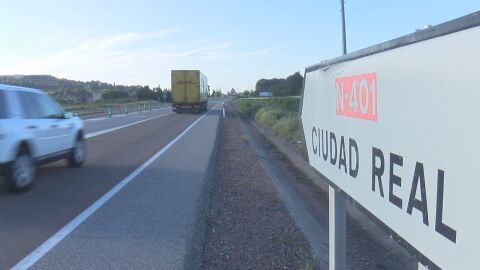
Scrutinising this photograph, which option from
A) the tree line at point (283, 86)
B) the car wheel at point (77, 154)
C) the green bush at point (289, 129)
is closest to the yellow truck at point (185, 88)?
the green bush at point (289, 129)

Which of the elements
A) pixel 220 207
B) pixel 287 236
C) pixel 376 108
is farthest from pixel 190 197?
pixel 376 108

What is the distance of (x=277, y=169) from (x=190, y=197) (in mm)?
8071

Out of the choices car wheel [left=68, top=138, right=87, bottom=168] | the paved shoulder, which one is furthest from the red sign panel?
car wheel [left=68, top=138, right=87, bottom=168]

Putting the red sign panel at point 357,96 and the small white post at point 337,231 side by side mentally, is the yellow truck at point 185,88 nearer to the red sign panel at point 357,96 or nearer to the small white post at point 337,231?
the small white post at point 337,231

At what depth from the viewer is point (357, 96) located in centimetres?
244

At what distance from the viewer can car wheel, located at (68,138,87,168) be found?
12570 millimetres

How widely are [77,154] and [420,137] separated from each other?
11.9m

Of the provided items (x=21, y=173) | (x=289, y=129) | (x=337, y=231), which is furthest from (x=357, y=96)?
(x=289, y=129)

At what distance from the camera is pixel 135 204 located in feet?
27.4

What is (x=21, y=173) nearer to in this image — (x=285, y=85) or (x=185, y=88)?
(x=185, y=88)

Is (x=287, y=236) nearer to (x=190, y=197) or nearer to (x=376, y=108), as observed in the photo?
(x=190, y=197)

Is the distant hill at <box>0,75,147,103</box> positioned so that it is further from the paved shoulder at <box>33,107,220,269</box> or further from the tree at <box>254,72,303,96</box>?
the paved shoulder at <box>33,107,220,269</box>

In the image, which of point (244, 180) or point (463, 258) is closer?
point (463, 258)

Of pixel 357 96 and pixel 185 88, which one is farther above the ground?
pixel 185 88
